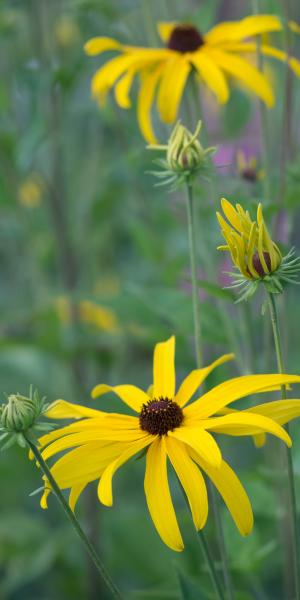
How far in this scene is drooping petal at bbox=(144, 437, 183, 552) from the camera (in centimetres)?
40

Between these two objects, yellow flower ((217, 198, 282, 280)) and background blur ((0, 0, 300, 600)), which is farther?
background blur ((0, 0, 300, 600))

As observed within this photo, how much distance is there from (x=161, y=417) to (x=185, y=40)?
36 cm

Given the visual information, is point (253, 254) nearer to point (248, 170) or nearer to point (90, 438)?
point (90, 438)

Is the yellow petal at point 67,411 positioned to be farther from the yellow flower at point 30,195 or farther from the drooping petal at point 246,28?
the yellow flower at point 30,195

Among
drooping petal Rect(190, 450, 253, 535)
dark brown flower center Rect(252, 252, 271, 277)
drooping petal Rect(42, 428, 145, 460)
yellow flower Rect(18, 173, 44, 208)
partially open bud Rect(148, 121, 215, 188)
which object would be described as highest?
yellow flower Rect(18, 173, 44, 208)

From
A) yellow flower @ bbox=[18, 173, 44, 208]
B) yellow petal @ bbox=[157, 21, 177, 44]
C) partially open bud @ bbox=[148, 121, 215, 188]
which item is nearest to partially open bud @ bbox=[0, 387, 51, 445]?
partially open bud @ bbox=[148, 121, 215, 188]

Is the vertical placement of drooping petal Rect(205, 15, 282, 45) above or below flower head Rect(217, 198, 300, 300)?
above

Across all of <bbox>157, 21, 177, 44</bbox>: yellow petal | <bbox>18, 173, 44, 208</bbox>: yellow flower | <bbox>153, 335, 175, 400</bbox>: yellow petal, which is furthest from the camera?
<bbox>18, 173, 44, 208</bbox>: yellow flower

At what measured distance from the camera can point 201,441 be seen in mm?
405

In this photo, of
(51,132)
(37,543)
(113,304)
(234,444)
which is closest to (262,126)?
(113,304)

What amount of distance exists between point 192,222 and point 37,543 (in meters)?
0.72

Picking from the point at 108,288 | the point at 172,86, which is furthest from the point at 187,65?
the point at 108,288

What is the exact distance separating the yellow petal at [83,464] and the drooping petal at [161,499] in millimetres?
18

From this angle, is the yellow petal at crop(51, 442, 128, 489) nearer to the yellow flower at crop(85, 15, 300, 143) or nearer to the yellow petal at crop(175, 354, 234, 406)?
the yellow petal at crop(175, 354, 234, 406)
